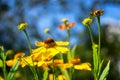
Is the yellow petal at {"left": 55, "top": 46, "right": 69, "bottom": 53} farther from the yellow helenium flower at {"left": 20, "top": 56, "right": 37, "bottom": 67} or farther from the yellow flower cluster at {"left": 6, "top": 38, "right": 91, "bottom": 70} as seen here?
the yellow helenium flower at {"left": 20, "top": 56, "right": 37, "bottom": 67}

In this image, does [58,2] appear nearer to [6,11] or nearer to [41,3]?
[41,3]

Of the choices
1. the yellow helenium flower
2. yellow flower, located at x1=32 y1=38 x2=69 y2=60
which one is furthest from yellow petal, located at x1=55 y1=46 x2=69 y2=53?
the yellow helenium flower

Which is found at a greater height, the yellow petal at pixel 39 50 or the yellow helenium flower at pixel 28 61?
the yellow petal at pixel 39 50

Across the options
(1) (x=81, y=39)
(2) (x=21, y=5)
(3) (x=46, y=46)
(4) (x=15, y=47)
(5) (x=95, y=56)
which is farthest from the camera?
(1) (x=81, y=39)

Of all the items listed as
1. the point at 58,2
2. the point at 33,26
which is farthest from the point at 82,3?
the point at 33,26

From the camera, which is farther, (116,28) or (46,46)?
A: (116,28)

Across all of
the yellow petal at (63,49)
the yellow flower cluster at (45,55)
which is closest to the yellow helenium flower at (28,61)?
the yellow flower cluster at (45,55)

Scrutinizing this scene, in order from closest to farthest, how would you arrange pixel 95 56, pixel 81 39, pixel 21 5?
pixel 95 56 → pixel 21 5 → pixel 81 39

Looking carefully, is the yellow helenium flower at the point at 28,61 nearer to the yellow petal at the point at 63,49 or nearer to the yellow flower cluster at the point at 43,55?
the yellow flower cluster at the point at 43,55
